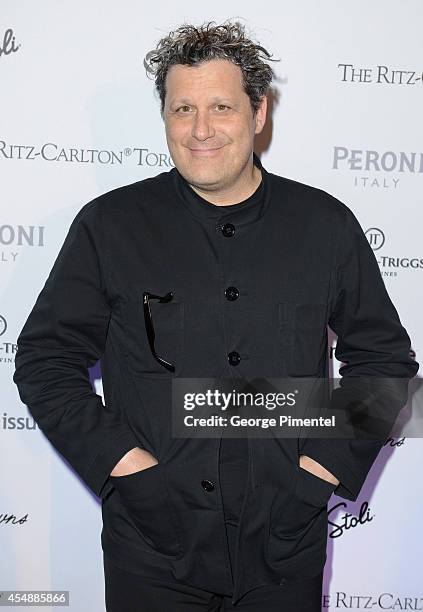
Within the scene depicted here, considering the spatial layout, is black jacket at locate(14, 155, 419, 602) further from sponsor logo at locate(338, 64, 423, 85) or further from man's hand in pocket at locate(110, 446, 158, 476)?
sponsor logo at locate(338, 64, 423, 85)

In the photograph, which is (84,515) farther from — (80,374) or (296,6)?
(296,6)

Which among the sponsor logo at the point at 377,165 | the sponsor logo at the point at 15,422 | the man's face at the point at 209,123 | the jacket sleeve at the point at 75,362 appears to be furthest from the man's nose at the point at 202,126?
the sponsor logo at the point at 15,422

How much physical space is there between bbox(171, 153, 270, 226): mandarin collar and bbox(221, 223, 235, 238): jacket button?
13 mm

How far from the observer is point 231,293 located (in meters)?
1.69

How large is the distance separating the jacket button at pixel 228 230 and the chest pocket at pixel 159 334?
0.18 m

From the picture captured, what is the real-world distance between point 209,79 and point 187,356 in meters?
0.58

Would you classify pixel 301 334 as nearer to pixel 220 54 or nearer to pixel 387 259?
pixel 220 54

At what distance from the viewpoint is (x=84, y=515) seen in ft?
8.11

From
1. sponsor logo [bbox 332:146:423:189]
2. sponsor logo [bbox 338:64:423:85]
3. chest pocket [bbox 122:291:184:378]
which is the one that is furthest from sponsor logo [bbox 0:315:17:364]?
sponsor logo [bbox 338:64:423:85]

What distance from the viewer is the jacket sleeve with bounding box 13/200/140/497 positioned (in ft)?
5.51

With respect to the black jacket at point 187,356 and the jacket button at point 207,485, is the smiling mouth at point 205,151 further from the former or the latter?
the jacket button at point 207,485

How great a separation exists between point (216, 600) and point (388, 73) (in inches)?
58.9

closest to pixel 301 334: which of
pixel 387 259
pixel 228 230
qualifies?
pixel 228 230

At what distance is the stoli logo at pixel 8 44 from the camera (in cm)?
221
